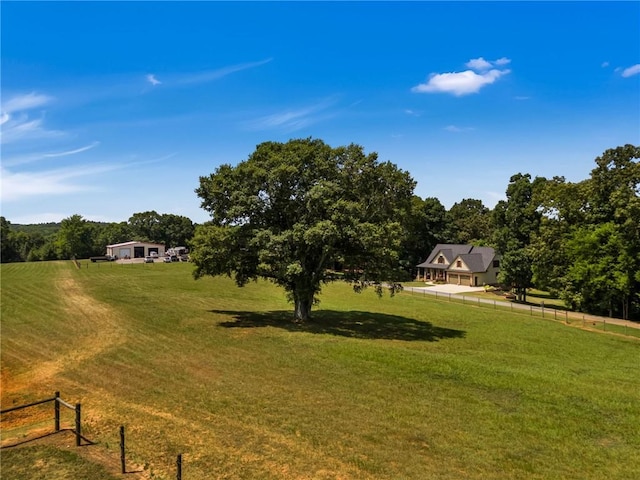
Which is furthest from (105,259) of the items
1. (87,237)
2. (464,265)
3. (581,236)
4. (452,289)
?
(581,236)

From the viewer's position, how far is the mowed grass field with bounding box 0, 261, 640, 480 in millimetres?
10836

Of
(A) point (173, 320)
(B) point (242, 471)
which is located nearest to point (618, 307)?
(A) point (173, 320)

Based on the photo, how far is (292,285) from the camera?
29797 mm

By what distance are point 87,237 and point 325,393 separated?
116354 millimetres

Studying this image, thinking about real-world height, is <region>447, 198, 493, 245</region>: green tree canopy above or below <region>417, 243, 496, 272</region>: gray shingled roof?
above

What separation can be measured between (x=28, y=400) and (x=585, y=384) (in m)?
22.1

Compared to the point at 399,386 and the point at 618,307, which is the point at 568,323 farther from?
the point at 399,386

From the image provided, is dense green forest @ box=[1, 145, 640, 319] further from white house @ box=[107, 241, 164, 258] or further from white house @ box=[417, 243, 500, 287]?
white house @ box=[107, 241, 164, 258]

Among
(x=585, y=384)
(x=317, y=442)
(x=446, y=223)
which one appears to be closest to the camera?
(x=317, y=442)

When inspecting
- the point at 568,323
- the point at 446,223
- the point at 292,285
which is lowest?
the point at 568,323

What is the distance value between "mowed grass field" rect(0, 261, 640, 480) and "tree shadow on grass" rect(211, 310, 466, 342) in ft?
0.88

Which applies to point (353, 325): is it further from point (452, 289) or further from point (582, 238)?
point (452, 289)

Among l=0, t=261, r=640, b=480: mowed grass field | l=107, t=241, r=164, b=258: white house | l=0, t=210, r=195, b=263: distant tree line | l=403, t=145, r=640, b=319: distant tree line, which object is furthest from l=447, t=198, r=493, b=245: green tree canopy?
l=0, t=210, r=195, b=263: distant tree line

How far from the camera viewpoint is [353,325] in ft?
99.2
